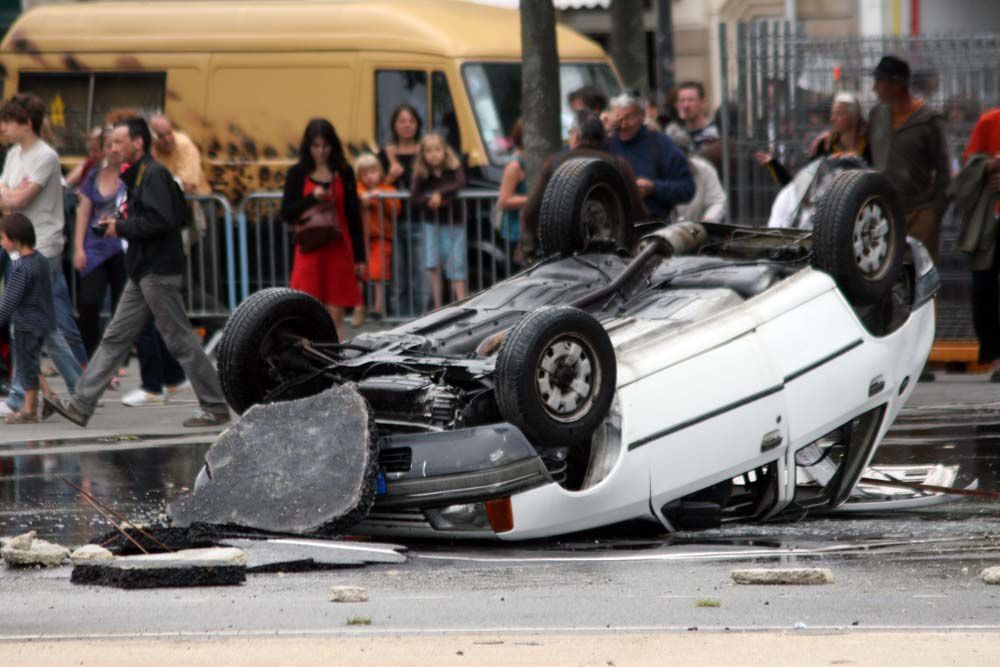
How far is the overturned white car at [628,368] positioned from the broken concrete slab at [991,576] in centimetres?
133

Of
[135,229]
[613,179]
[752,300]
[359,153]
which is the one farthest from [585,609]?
[359,153]

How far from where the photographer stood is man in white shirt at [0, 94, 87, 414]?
1336cm

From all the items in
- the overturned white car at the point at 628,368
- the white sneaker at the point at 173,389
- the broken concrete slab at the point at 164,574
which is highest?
the overturned white car at the point at 628,368

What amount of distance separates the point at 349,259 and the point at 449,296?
234 cm

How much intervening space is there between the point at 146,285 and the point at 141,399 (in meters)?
1.76

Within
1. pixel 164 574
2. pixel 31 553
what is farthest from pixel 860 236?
pixel 31 553

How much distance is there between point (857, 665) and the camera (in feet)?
17.6

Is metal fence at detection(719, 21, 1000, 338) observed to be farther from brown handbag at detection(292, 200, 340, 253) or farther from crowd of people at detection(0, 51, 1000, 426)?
brown handbag at detection(292, 200, 340, 253)

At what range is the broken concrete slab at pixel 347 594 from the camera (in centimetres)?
654

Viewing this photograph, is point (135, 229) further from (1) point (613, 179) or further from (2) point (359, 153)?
(2) point (359, 153)

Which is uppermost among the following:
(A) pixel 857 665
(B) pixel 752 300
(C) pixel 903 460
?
(B) pixel 752 300

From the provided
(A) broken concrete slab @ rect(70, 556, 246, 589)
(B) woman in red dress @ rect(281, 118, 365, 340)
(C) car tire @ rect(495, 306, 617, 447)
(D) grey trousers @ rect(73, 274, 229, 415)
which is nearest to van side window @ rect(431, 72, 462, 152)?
(B) woman in red dress @ rect(281, 118, 365, 340)

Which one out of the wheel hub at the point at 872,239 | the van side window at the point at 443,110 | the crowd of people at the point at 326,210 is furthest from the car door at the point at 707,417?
the van side window at the point at 443,110

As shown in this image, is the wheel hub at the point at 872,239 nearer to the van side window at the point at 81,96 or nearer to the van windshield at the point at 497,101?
the van windshield at the point at 497,101
